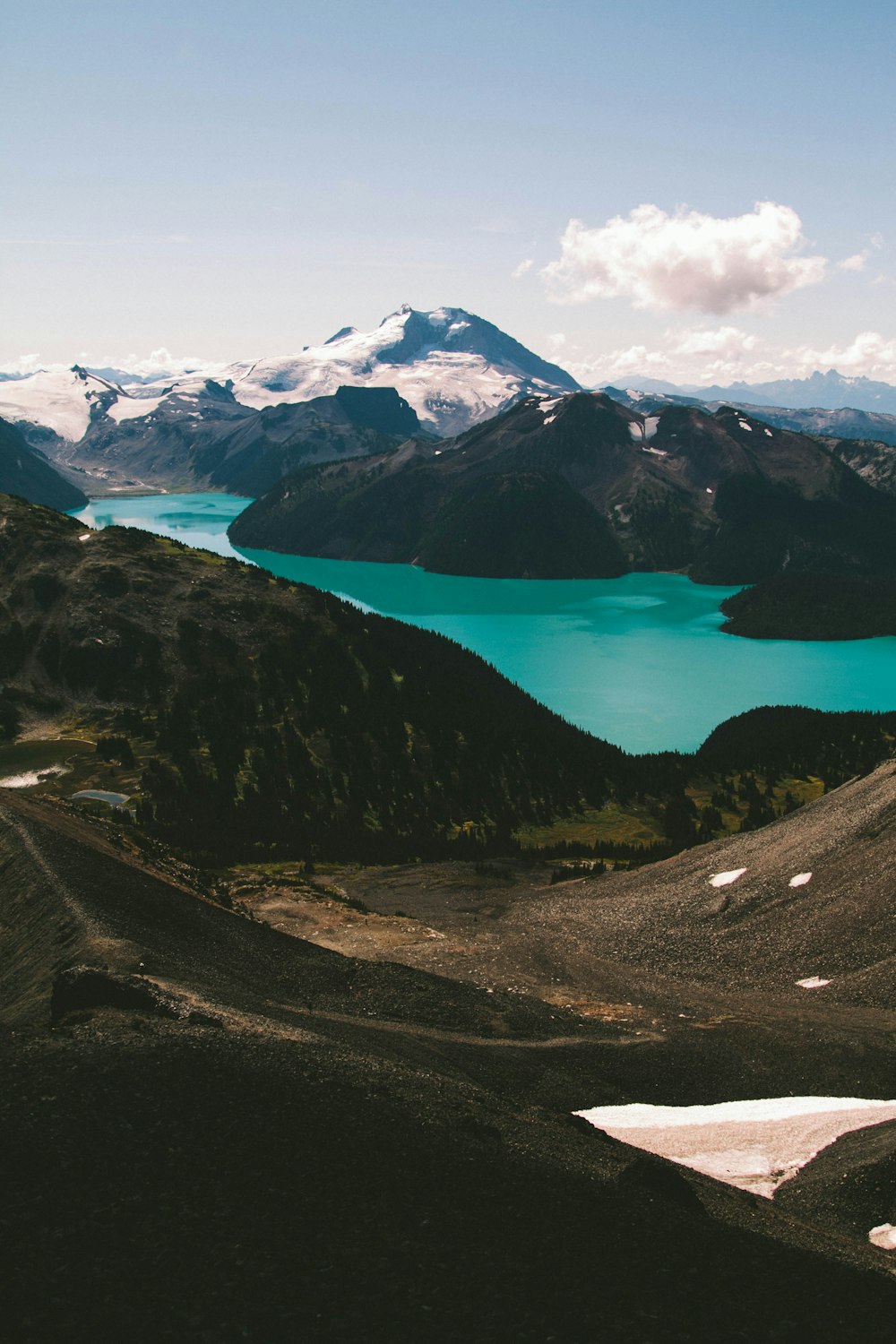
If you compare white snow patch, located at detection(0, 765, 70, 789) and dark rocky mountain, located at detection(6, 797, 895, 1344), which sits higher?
dark rocky mountain, located at detection(6, 797, 895, 1344)

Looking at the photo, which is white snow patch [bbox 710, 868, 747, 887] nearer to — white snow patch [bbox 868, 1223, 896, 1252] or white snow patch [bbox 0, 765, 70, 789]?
white snow patch [bbox 868, 1223, 896, 1252]

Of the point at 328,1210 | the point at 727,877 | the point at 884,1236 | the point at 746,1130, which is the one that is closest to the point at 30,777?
the point at 727,877

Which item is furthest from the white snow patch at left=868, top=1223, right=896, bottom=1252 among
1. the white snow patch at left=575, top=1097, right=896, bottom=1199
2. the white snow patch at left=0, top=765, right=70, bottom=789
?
the white snow patch at left=0, top=765, right=70, bottom=789

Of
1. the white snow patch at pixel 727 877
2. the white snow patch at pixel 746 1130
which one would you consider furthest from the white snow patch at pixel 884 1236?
the white snow patch at pixel 727 877

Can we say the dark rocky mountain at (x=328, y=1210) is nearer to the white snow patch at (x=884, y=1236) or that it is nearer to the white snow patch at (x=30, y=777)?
the white snow patch at (x=884, y=1236)

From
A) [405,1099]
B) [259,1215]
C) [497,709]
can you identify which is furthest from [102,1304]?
[497,709]

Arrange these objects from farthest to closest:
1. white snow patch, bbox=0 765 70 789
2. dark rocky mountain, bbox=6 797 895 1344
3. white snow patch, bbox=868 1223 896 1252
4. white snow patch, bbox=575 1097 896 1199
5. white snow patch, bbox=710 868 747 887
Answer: white snow patch, bbox=0 765 70 789 < white snow patch, bbox=710 868 747 887 < white snow patch, bbox=575 1097 896 1199 < white snow patch, bbox=868 1223 896 1252 < dark rocky mountain, bbox=6 797 895 1344
